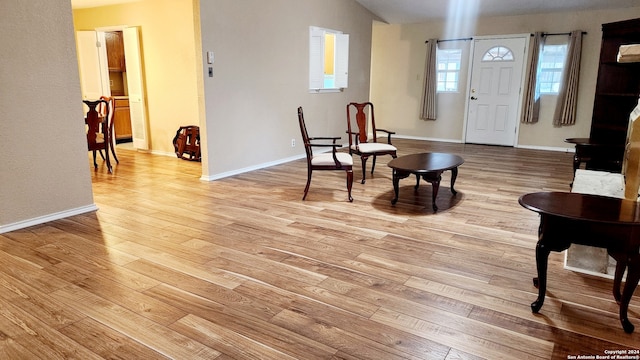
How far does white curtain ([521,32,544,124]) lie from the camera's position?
7484 millimetres

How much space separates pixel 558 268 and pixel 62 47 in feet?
13.9

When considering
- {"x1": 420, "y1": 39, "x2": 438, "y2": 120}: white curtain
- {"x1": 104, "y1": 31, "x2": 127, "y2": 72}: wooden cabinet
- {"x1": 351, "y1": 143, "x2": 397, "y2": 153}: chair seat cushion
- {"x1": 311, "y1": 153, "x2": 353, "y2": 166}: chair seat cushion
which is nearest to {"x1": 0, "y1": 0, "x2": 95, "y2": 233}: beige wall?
{"x1": 311, "y1": 153, "x2": 353, "y2": 166}: chair seat cushion

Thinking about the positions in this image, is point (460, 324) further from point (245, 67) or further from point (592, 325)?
point (245, 67)

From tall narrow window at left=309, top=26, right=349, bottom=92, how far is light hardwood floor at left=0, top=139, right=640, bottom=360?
2.95 m

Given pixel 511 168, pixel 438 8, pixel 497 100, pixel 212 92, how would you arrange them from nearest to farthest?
1. pixel 212 92
2. pixel 511 168
3. pixel 438 8
4. pixel 497 100

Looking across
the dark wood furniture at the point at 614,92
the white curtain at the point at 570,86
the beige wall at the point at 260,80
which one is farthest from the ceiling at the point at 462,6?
the dark wood furniture at the point at 614,92

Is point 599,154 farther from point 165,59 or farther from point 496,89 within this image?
point 165,59

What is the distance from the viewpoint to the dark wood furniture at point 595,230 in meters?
1.92

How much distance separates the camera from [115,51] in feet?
26.5

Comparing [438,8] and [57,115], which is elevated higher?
[438,8]

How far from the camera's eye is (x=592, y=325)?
212 centimetres

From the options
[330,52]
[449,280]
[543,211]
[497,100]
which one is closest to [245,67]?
[330,52]

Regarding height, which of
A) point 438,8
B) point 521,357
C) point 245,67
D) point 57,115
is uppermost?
point 438,8

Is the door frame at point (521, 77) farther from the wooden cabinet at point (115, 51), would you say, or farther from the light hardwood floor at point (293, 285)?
the wooden cabinet at point (115, 51)
